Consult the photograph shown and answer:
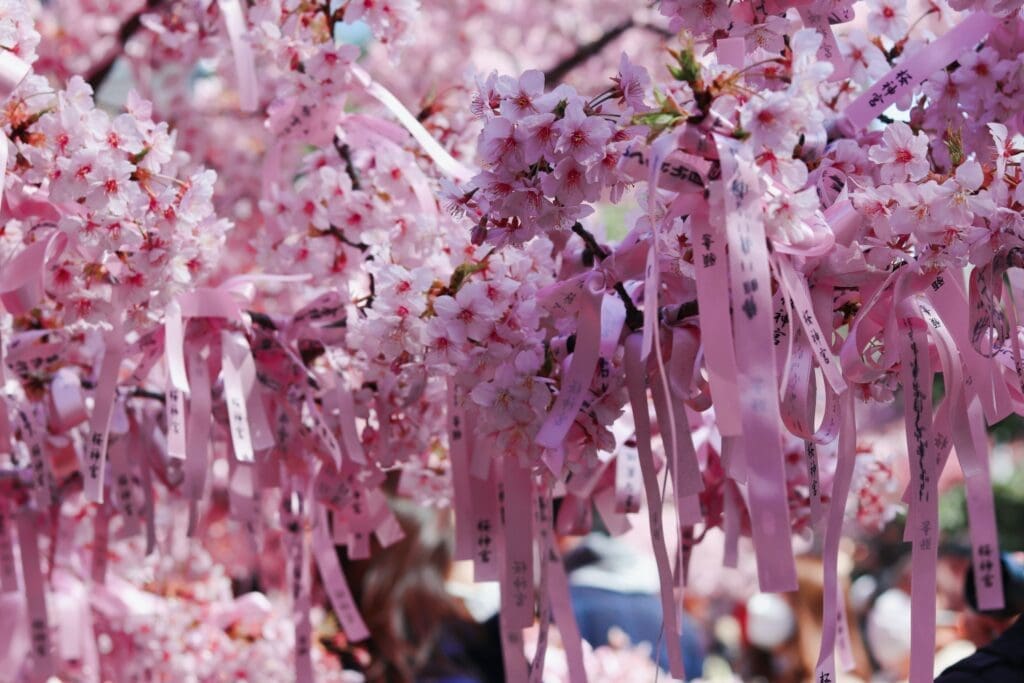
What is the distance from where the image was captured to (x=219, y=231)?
38.3 inches

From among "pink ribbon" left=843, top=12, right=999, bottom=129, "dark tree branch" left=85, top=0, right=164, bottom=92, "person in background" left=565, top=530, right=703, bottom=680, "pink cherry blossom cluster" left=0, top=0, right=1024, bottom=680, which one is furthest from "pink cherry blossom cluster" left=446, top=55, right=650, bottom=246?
"person in background" left=565, top=530, right=703, bottom=680

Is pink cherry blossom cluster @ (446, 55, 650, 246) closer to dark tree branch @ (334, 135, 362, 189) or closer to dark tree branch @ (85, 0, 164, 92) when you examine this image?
dark tree branch @ (334, 135, 362, 189)

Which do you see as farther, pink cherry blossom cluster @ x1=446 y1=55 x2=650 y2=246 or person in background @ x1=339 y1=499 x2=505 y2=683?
person in background @ x1=339 y1=499 x2=505 y2=683

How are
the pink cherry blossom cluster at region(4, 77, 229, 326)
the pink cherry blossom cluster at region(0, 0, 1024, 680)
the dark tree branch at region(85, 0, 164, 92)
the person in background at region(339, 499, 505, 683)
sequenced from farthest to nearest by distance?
1. the person in background at region(339, 499, 505, 683)
2. the dark tree branch at region(85, 0, 164, 92)
3. the pink cherry blossom cluster at region(4, 77, 229, 326)
4. the pink cherry blossom cluster at region(0, 0, 1024, 680)

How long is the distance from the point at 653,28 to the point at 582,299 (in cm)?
162

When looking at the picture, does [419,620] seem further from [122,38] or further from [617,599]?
[122,38]

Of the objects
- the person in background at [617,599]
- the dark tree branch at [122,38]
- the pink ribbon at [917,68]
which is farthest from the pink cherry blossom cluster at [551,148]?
the person in background at [617,599]

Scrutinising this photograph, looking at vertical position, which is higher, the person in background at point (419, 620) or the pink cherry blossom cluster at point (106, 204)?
the pink cherry blossom cluster at point (106, 204)

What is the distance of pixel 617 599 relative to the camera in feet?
8.13

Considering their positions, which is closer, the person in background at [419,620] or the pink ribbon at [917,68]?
the pink ribbon at [917,68]

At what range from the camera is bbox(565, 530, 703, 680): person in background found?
2.40m

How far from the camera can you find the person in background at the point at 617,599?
94.6 inches

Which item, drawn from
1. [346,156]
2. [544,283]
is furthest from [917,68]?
[346,156]

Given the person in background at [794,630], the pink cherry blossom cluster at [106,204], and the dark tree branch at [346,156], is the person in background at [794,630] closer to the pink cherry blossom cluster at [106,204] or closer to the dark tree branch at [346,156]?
the dark tree branch at [346,156]
